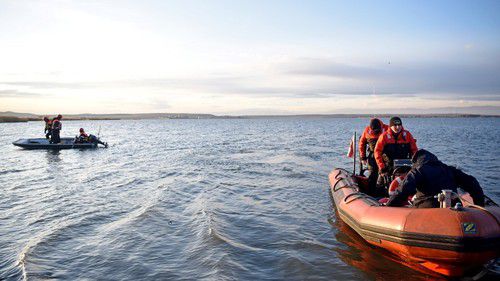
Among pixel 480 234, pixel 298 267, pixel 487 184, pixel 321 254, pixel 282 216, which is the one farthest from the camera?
pixel 487 184

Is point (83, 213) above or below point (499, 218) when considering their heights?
below

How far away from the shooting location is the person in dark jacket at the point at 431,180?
5.42 meters

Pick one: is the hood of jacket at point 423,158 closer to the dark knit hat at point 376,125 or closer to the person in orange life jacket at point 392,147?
the person in orange life jacket at point 392,147

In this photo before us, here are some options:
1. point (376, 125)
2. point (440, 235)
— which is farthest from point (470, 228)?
point (376, 125)

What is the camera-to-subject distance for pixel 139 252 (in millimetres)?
6531

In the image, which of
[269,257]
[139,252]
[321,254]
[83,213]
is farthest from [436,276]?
[83,213]

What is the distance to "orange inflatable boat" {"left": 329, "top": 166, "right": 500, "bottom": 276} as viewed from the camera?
486cm

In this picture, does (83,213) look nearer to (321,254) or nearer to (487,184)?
(321,254)

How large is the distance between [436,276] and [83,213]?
7.36 metres

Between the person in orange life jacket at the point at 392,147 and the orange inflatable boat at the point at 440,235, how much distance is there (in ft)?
6.95

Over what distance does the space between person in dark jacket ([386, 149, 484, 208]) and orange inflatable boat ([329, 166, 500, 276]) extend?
0.25m

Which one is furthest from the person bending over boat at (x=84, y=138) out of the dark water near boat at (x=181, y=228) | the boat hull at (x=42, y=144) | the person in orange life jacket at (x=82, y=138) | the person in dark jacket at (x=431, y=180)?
the person in dark jacket at (x=431, y=180)

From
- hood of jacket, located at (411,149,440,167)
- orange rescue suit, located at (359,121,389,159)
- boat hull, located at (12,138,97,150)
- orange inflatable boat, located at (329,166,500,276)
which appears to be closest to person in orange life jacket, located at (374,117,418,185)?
orange rescue suit, located at (359,121,389,159)

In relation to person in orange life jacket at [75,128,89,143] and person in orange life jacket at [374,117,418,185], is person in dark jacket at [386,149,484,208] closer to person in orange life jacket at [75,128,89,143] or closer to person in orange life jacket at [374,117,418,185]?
person in orange life jacket at [374,117,418,185]
